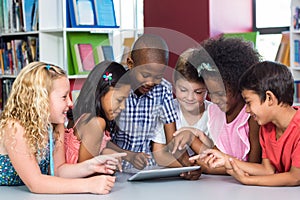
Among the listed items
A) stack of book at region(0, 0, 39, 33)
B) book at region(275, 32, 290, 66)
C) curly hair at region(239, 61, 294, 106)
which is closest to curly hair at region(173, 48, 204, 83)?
curly hair at region(239, 61, 294, 106)

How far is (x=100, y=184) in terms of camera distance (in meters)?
1.69

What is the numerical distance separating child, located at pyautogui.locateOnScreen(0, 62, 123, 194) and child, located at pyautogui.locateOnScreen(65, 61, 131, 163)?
9 centimetres

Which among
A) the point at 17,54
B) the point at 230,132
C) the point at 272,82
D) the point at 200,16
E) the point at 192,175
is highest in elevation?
the point at 200,16

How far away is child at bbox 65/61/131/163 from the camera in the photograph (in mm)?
1909

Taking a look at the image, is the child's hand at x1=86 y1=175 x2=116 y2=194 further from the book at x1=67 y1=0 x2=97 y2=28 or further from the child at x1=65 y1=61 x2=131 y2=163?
the book at x1=67 y1=0 x2=97 y2=28

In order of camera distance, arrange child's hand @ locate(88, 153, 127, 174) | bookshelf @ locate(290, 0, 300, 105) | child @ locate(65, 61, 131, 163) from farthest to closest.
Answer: bookshelf @ locate(290, 0, 300, 105)
child @ locate(65, 61, 131, 163)
child's hand @ locate(88, 153, 127, 174)

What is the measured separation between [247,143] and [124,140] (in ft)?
1.39

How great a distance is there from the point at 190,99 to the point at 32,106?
57 centimetres

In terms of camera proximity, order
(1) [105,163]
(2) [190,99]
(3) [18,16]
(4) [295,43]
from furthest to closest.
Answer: (3) [18,16] → (4) [295,43] → (2) [190,99] → (1) [105,163]

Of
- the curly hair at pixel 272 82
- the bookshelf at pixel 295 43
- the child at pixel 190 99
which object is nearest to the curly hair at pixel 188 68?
the child at pixel 190 99

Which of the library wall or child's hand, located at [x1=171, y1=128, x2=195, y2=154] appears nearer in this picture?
child's hand, located at [x1=171, y1=128, x2=195, y2=154]

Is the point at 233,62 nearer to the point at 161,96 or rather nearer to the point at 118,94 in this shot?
the point at 161,96

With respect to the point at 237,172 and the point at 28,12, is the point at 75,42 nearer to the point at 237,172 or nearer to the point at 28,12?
the point at 28,12

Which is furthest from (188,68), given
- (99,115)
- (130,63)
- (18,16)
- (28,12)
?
(18,16)
